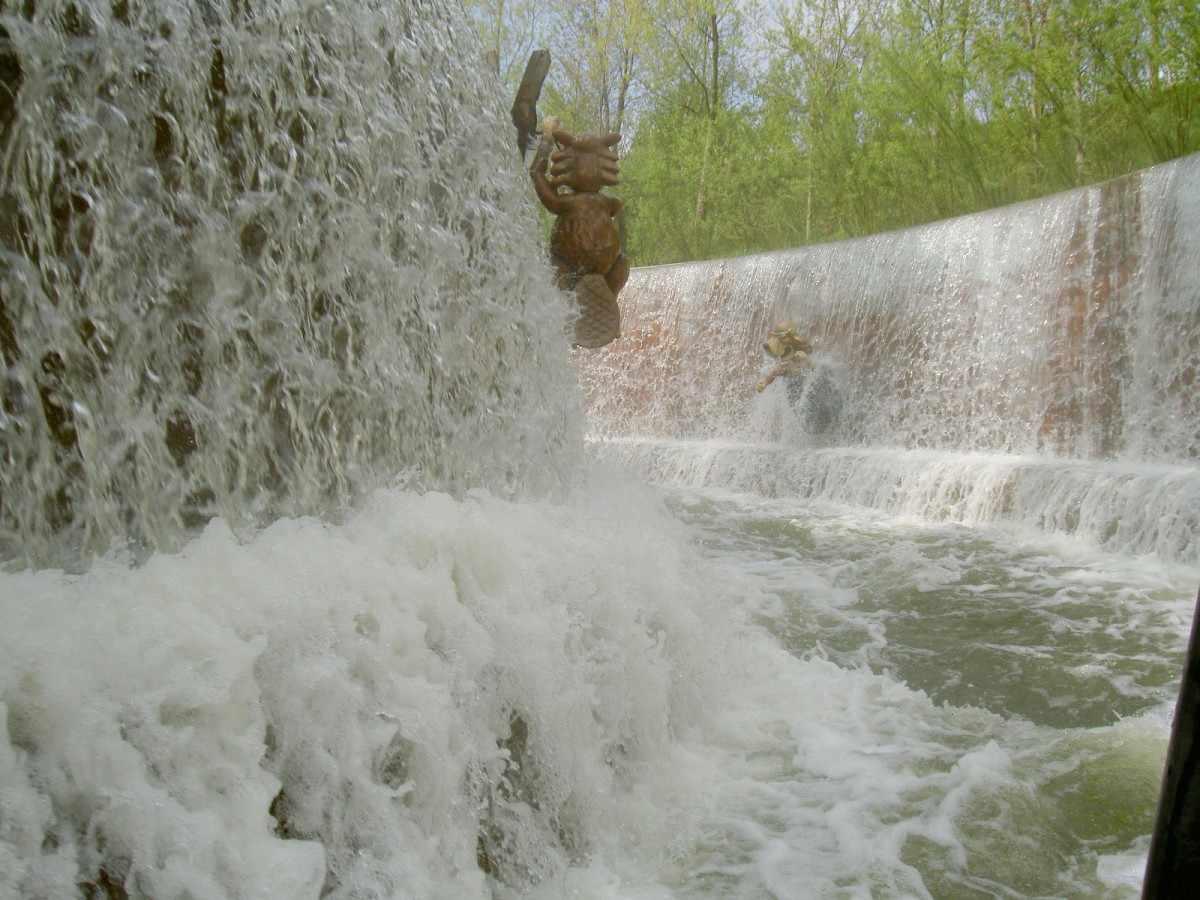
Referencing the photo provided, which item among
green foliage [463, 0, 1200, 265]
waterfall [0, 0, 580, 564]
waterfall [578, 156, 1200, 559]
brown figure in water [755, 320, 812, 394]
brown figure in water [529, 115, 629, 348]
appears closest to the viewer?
waterfall [0, 0, 580, 564]

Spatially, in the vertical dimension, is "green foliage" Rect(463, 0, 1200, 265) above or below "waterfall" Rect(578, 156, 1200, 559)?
above

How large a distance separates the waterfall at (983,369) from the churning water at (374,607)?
2039 mm

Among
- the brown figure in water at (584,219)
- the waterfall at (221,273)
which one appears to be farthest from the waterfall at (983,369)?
the waterfall at (221,273)

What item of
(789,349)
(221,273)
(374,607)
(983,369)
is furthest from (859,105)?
(374,607)

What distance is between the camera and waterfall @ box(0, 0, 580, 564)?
1.46 m

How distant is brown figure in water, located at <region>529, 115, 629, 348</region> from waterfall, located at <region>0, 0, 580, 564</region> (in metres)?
1.24

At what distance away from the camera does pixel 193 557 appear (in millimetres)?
1491

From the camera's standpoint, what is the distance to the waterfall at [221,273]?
146 centimetres

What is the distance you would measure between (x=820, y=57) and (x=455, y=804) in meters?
12.9

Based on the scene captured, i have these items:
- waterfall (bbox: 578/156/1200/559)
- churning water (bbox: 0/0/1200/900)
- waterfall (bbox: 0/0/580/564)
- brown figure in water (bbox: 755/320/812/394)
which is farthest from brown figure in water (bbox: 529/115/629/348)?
brown figure in water (bbox: 755/320/812/394)

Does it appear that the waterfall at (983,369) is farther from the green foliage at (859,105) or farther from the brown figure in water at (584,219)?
the brown figure in water at (584,219)

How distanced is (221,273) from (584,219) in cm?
240

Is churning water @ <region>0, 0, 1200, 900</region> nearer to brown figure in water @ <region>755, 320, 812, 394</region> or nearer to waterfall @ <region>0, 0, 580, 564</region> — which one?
waterfall @ <region>0, 0, 580, 564</region>

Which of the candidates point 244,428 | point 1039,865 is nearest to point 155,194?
point 244,428
